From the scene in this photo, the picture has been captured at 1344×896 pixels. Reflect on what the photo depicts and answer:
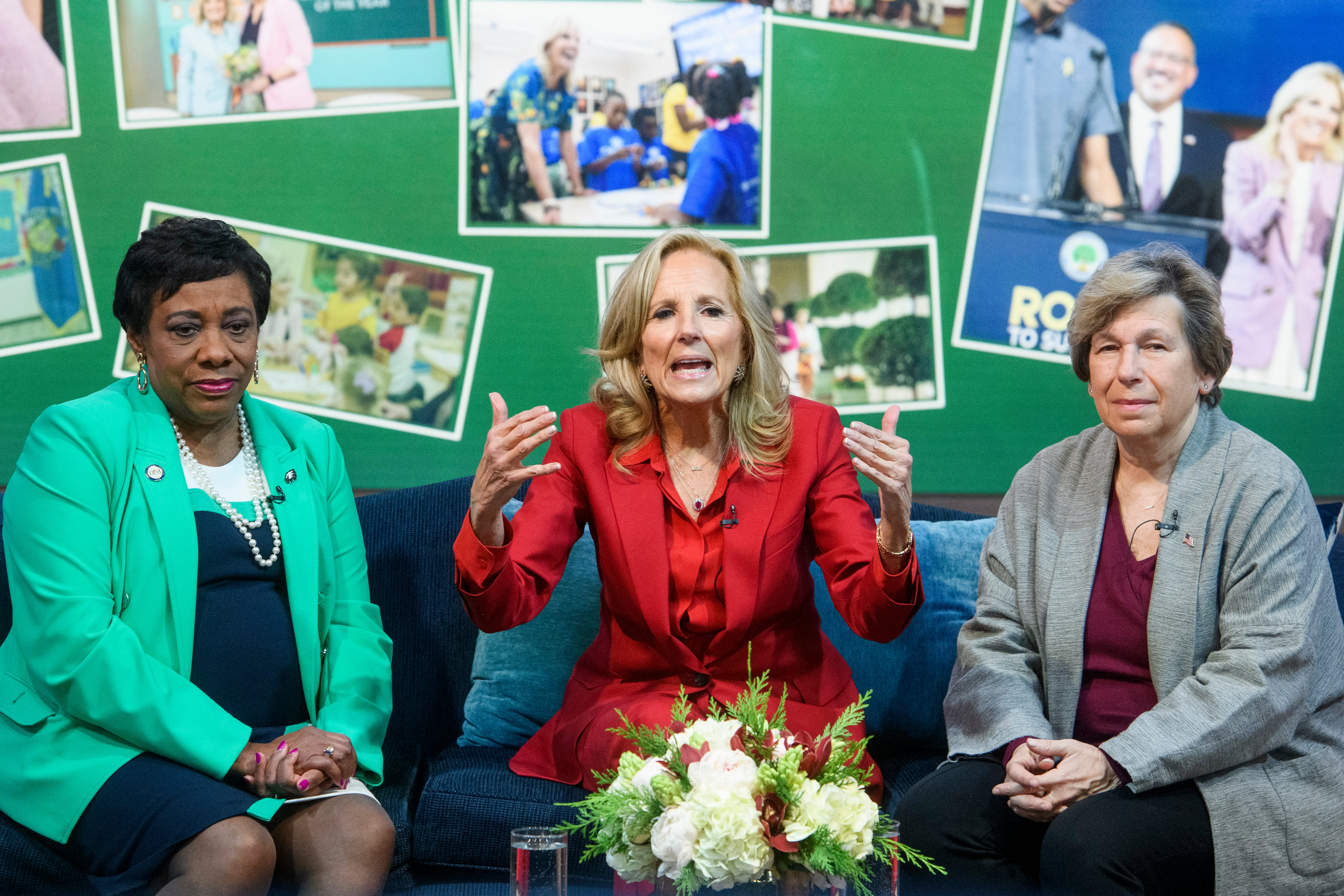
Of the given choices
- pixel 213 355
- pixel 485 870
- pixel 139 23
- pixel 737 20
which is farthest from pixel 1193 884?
pixel 139 23

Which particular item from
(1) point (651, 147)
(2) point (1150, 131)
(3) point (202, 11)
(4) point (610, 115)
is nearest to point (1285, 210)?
(2) point (1150, 131)

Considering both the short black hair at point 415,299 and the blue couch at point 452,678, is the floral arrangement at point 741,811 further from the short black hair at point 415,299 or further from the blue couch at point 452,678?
the short black hair at point 415,299

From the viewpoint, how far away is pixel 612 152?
297cm

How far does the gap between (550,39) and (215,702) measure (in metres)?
1.79

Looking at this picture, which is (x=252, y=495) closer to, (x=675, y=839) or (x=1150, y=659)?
(x=675, y=839)

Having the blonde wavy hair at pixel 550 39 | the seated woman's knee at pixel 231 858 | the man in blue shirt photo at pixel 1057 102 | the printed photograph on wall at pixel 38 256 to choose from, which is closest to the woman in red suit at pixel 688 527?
the seated woman's knee at pixel 231 858

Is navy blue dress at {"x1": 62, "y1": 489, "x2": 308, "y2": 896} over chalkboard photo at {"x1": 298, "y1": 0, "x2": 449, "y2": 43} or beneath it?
beneath

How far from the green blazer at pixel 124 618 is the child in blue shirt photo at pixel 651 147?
46.9 inches

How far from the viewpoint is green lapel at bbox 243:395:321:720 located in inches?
84.7

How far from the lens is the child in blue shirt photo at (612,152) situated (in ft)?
9.74

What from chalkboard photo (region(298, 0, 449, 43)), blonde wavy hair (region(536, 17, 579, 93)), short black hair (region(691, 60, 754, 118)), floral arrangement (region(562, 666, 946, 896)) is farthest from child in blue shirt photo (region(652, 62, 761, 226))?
floral arrangement (region(562, 666, 946, 896))

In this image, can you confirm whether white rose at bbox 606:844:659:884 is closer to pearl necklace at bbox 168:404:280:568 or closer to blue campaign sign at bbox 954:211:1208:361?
pearl necklace at bbox 168:404:280:568

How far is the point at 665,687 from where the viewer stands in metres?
2.23

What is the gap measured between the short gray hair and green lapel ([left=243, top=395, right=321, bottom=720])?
148 cm
